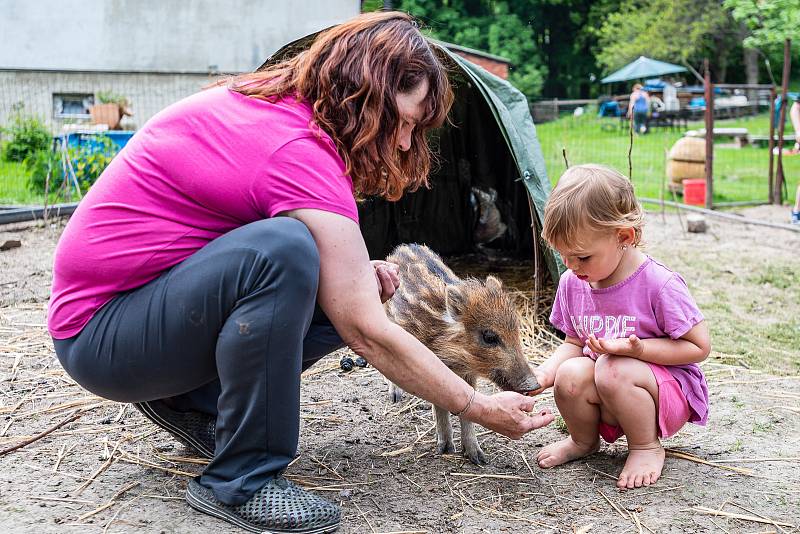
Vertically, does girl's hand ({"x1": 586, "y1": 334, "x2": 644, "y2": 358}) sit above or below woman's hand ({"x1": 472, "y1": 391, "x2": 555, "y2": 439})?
above

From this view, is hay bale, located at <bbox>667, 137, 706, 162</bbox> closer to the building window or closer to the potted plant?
the potted plant

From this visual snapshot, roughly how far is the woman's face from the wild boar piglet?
1.06 meters

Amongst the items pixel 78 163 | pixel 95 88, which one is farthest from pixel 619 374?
pixel 95 88

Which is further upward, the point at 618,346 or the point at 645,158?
the point at 618,346

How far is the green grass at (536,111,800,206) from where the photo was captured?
12.5 m

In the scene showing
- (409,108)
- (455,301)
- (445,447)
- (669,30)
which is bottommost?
(445,447)

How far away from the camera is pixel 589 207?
2760 millimetres

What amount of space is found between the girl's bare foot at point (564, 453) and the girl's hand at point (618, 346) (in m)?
0.51

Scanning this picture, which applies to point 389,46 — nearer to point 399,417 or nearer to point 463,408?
point 463,408

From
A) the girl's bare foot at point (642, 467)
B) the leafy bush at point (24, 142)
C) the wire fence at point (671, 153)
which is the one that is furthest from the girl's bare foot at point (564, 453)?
the leafy bush at point (24, 142)

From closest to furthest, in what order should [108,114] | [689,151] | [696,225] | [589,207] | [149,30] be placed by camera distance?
[589,207], [696,225], [689,151], [108,114], [149,30]

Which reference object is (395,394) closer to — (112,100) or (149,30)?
(112,100)

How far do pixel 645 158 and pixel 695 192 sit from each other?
203 inches

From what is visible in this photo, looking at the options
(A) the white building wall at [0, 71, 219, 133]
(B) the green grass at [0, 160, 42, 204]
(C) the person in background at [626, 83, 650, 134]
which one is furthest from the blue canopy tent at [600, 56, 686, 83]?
(B) the green grass at [0, 160, 42, 204]
